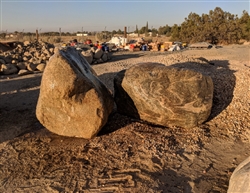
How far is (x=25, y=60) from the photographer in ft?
47.1

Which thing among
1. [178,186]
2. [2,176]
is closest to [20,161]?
[2,176]

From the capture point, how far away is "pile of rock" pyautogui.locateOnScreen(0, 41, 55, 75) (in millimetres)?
13016

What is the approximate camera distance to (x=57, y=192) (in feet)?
11.9

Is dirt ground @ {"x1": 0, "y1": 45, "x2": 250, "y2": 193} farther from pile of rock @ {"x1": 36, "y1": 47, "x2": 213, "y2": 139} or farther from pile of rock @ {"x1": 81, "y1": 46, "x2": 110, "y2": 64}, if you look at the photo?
pile of rock @ {"x1": 81, "y1": 46, "x2": 110, "y2": 64}

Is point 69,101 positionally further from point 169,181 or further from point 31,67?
point 31,67

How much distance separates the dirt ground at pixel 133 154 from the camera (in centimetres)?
379

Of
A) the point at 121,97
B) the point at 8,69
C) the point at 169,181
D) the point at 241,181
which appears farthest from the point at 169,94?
the point at 8,69

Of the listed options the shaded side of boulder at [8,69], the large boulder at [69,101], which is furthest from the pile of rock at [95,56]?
the large boulder at [69,101]

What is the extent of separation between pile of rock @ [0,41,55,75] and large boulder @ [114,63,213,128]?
8.66 meters

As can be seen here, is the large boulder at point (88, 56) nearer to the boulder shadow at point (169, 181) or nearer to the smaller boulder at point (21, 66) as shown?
the smaller boulder at point (21, 66)

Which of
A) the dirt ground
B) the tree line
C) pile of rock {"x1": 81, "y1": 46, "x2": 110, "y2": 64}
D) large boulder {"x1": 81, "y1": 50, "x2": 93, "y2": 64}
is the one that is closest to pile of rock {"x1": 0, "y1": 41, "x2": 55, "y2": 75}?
large boulder {"x1": 81, "y1": 50, "x2": 93, "y2": 64}

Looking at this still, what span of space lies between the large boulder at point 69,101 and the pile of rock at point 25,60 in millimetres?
8383

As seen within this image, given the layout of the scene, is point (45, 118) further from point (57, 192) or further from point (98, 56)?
point (98, 56)

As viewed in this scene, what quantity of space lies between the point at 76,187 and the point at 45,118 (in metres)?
1.74
